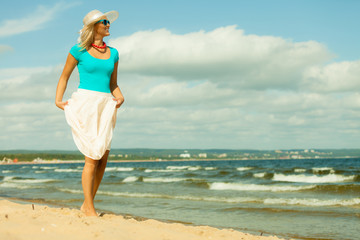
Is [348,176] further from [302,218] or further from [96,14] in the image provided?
[96,14]

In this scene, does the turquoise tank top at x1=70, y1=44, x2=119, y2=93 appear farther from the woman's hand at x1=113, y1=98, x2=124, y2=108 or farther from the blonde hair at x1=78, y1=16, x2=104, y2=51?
the woman's hand at x1=113, y1=98, x2=124, y2=108

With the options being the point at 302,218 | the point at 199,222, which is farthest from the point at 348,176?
the point at 199,222

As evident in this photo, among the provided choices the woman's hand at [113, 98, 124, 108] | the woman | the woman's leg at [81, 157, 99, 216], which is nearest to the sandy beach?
the woman's leg at [81, 157, 99, 216]

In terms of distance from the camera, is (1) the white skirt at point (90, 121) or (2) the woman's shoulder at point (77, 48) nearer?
(1) the white skirt at point (90, 121)

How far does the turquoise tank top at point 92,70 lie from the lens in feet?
12.5

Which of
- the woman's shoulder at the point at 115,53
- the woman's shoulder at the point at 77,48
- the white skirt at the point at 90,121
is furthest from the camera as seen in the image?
the woman's shoulder at the point at 115,53

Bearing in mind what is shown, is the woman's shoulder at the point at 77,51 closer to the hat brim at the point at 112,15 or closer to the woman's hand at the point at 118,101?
the hat brim at the point at 112,15

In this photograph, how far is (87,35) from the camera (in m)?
3.84

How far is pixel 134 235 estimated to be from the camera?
10.3 ft

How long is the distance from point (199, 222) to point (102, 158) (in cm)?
384

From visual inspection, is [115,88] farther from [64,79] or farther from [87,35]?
[87,35]

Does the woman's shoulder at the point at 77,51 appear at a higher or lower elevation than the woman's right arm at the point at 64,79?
higher

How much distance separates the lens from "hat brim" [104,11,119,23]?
3.89 meters

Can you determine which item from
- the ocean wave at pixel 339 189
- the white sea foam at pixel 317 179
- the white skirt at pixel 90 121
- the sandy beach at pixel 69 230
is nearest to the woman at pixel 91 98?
the white skirt at pixel 90 121
